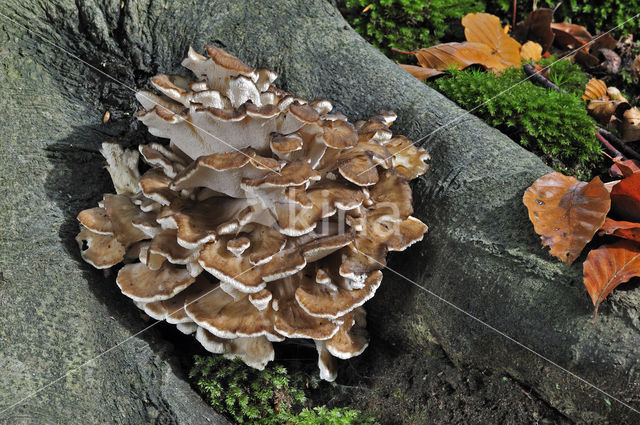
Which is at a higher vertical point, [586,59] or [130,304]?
[586,59]

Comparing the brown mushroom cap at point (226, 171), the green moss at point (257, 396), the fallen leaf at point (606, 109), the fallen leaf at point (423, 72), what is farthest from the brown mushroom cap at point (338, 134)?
the fallen leaf at point (606, 109)

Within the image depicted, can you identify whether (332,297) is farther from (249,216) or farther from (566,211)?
(566,211)

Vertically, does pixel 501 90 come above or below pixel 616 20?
below

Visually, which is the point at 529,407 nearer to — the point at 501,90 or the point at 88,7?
the point at 501,90

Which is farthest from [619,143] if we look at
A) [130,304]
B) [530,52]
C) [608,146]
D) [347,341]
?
[130,304]

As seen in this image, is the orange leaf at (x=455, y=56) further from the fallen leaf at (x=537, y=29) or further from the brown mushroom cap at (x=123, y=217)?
the brown mushroom cap at (x=123, y=217)

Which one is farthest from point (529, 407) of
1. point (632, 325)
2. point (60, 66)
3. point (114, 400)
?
point (60, 66)
